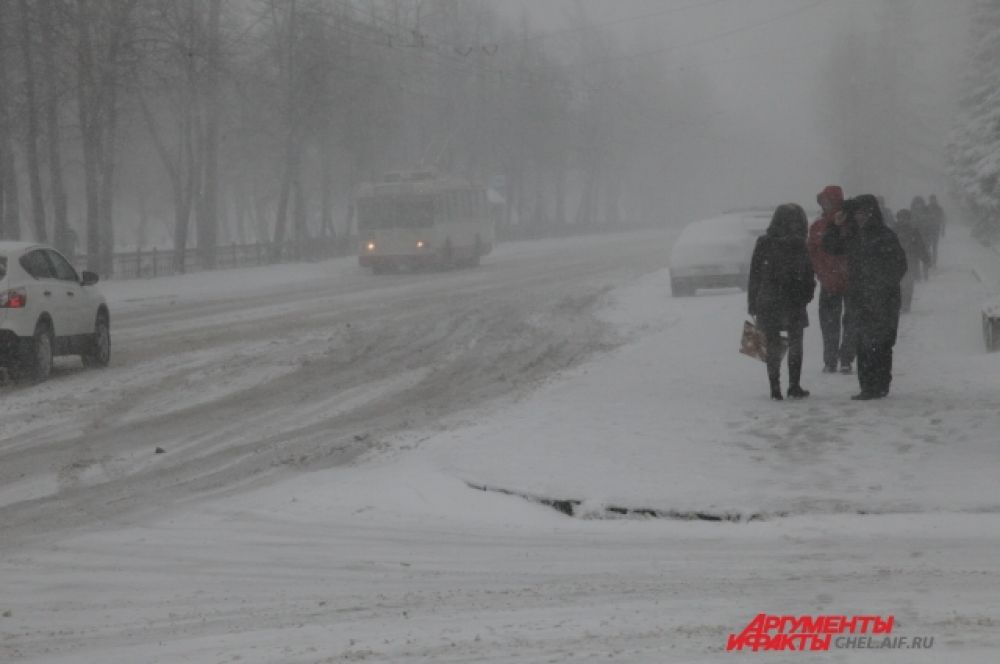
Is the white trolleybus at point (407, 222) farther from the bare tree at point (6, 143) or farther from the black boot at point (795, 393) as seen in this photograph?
the black boot at point (795, 393)

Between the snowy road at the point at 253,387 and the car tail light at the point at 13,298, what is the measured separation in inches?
36.7

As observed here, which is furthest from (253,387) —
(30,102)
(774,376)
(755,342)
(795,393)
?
(30,102)

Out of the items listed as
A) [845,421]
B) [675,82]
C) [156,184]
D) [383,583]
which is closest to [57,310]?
[845,421]

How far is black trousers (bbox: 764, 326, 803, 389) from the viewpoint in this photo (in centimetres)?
1385

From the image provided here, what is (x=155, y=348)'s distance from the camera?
21250 mm

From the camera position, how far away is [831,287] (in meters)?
15.3

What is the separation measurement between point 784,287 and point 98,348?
9078 mm

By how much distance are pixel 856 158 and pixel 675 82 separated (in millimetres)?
48802

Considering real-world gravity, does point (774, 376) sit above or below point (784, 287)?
below

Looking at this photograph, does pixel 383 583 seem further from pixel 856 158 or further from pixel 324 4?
pixel 856 158

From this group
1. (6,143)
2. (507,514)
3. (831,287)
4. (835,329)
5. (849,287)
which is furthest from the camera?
(6,143)

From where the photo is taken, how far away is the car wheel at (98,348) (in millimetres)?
18938

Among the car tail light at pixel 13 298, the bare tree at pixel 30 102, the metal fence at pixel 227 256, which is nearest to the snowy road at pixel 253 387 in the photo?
the car tail light at pixel 13 298

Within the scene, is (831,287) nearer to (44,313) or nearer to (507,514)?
(507,514)
